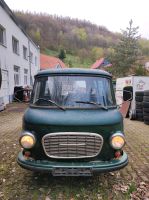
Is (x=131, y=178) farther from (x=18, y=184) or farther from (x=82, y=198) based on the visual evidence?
(x=18, y=184)

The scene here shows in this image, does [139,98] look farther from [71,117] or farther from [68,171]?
[68,171]

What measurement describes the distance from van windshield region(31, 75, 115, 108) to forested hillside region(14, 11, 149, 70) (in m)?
73.8

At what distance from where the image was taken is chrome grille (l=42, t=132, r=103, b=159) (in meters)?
4.06

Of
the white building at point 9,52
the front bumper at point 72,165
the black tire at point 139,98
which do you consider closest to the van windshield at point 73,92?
the front bumper at point 72,165

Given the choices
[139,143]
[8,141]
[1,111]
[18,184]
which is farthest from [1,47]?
[18,184]

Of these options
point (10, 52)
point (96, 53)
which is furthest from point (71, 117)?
point (96, 53)

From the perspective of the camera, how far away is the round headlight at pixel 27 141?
4152 mm

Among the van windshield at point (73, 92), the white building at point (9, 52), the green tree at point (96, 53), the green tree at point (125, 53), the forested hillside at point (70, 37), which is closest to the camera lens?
the van windshield at point (73, 92)

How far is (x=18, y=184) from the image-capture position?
458cm

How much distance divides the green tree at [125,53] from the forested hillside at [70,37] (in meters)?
37.9

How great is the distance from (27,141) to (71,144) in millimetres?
758

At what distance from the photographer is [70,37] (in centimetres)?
9206

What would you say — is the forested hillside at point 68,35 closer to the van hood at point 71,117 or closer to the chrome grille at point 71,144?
the van hood at point 71,117

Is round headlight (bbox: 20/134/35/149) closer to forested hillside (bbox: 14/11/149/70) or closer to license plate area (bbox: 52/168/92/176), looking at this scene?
license plate area (bbox: 52/168/92/176)
